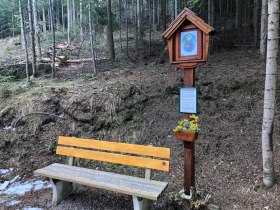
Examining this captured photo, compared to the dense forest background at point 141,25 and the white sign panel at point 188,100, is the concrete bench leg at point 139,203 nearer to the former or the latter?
the white sign panel at point 188,100

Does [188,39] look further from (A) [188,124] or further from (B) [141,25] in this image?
(B) [141,25]

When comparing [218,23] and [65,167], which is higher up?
[218,23]

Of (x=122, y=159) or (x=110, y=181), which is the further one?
(x=122, y=159)

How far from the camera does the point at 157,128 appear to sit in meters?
5.88

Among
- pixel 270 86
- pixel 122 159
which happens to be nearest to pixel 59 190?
pixel 122 159

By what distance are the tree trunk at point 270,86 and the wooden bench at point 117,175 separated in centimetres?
149

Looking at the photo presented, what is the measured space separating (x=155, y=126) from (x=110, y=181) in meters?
2.43

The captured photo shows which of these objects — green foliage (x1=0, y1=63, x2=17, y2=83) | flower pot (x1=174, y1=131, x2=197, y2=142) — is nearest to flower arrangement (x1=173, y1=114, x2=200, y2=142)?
flower pot (x1=174, y1=131, x2=197, y2=142)

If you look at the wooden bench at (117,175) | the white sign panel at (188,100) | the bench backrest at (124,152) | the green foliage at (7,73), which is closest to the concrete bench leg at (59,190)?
the wooden bench at (117,175)

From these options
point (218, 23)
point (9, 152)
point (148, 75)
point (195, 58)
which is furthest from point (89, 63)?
point (195, 58)

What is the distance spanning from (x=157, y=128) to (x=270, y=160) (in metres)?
2.61

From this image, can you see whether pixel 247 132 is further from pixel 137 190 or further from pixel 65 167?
pixel 65 167

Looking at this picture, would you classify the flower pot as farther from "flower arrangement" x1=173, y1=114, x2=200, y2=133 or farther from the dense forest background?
the dense forest background

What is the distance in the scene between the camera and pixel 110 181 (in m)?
3.73
